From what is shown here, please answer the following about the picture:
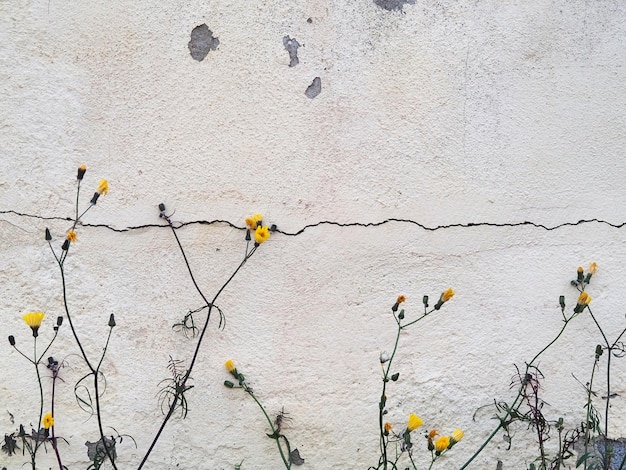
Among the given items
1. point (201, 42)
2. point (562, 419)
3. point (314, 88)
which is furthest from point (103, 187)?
point (562, 419)

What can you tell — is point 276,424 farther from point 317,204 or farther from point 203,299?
point 317,204

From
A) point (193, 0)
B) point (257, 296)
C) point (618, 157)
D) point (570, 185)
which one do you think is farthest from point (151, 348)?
point (618, 157)

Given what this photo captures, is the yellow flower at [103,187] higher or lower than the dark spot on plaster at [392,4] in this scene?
lower

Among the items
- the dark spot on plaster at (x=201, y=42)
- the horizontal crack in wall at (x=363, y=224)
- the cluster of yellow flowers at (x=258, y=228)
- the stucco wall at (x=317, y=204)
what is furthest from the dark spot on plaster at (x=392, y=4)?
the cluster of yellow flowers at (x=258, y=228)

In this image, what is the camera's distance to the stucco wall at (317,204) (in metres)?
2.27

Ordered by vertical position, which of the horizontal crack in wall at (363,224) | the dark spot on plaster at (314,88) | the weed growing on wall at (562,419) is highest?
the dark spot on plaster at (314,88)

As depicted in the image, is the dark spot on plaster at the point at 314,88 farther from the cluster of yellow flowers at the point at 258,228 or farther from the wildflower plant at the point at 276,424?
the wildflower plant at the point at 276,424

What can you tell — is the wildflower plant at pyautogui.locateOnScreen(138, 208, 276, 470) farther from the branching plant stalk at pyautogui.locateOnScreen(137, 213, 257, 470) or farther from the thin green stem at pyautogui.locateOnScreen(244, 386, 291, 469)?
the thin green stem at pyautogui.locateOnScreen(244, 386, 291, 469)

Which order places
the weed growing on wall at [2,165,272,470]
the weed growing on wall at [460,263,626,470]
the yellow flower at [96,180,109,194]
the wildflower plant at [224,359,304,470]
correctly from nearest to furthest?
the yellow flower at [96,180,109,194] → the weed growing on wall at [2,165,272,470] → the wildflower plant at [224,359,304,470] → the weed growing on wall at [460,263,626,470]

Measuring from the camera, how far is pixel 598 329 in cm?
252

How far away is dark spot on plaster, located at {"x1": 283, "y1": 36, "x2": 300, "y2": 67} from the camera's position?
2.38 meters

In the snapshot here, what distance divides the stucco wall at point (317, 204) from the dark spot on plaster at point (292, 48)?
2cm

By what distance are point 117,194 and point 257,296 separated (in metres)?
0.58

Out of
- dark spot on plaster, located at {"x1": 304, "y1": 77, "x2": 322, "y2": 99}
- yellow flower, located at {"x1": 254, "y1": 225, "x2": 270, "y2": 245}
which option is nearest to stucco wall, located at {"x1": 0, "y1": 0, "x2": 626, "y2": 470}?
dark spot on plaster, located at {"x1": 304, "y1": 77, "x2": 322, "y2": 99}
